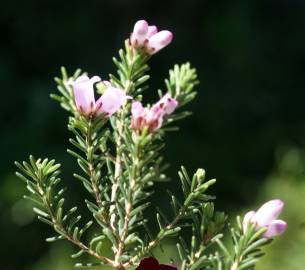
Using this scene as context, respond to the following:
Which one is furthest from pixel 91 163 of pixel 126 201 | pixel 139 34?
pixel 139 34

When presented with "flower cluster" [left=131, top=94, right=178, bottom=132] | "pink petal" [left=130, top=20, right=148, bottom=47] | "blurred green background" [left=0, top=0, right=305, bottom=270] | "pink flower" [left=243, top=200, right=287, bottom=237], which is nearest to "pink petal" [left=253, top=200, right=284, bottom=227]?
"pink flower" [left=243, top=200, right=287, bottom=237]

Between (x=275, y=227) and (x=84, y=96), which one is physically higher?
(x=84, y=96)

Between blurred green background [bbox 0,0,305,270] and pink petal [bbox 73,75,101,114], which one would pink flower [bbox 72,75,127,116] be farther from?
blurred green background [bbox 0,0,305,270]

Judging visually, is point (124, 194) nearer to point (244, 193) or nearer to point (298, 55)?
point (244, 193)

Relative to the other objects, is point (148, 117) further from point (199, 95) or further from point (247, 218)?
point (199, 95)

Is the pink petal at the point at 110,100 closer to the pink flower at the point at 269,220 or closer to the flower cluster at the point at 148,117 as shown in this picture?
the flower cluster at the point at 148,117

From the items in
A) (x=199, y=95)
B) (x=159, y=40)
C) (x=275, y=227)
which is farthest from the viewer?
(x=199, y=95)
